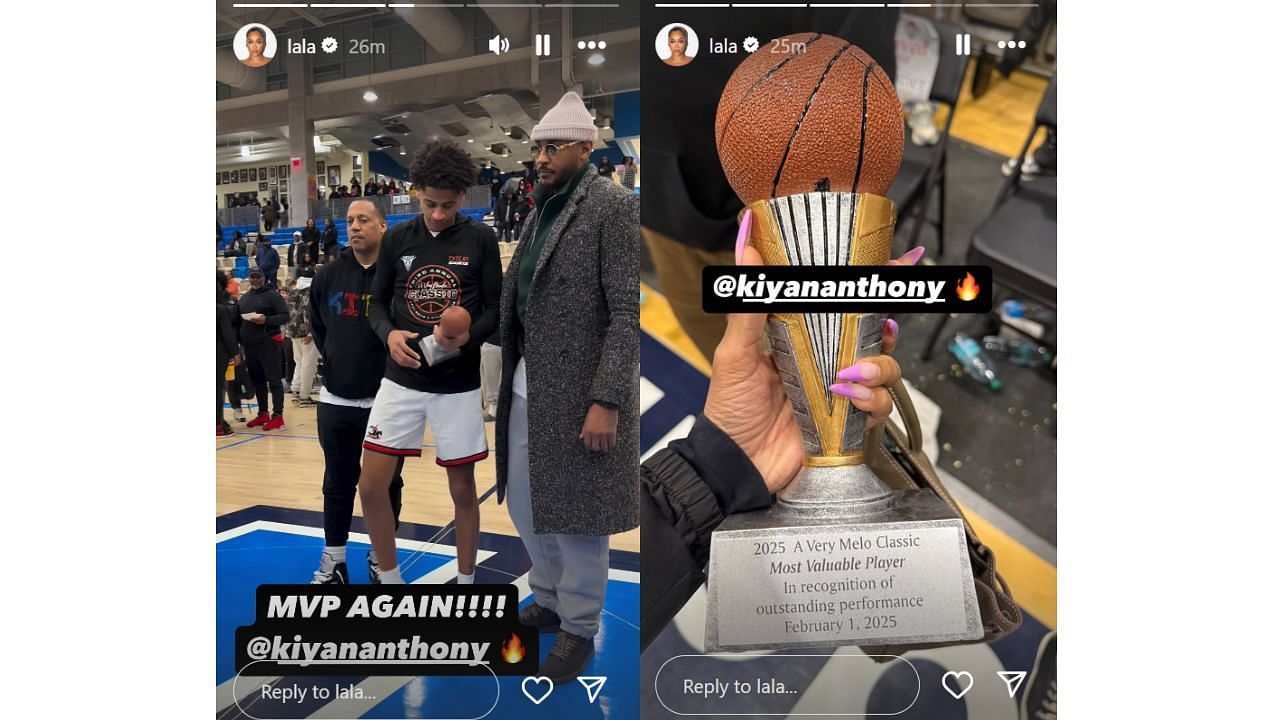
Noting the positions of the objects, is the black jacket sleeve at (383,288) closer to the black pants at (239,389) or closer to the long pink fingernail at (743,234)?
the black pants at (239,389)

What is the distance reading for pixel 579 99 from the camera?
7.89 feet

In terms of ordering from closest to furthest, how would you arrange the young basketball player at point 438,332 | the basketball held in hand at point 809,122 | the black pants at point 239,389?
the basketball held in hand at point 809,122
the young basketball player at point 438,332
the black pants at point 239,389

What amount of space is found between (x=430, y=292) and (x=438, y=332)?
0.11 meters

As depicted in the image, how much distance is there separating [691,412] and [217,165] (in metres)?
1.39

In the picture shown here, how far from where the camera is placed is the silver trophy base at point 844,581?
2.32 metres

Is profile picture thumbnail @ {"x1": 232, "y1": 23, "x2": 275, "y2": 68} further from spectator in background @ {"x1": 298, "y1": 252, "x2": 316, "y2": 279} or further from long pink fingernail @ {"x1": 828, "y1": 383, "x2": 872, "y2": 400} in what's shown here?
long pink fingernail @ {"x1": 828, "y1": 383, "x2": 872, "y2": 400}

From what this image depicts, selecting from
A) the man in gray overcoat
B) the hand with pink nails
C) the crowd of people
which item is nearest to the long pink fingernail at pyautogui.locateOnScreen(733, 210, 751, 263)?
the hand with pink nails

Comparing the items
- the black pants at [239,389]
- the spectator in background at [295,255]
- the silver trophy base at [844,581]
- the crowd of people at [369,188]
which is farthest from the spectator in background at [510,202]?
the silver trophy base at [844,581]

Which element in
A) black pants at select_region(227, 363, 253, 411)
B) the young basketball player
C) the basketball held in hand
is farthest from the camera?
black pants at select_region(227, 363, 253, 411)

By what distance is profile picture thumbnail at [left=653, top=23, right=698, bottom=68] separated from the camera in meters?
2.40

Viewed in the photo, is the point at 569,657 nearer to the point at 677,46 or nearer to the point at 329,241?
the point at 329,241

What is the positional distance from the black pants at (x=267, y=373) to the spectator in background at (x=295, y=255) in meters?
0.19

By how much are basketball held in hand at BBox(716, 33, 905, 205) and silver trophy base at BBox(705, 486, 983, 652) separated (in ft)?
2.79

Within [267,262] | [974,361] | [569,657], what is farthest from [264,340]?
[974,361]
